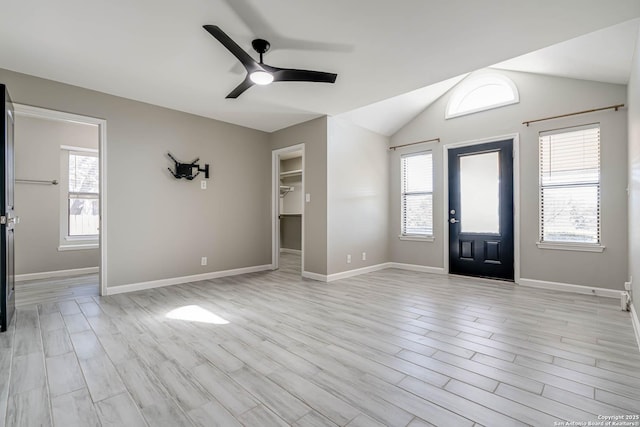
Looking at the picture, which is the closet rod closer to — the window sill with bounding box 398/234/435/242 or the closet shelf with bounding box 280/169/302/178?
the closet shelf with bounding box 280/169/302/178

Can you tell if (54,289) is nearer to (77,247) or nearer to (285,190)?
(77,247)

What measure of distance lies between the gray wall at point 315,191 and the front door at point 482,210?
7.60ft

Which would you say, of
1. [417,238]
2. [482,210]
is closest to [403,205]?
[417,238]

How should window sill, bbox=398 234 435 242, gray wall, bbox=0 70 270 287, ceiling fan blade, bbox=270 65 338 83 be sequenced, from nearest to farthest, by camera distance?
ceiling fan blade, bbox=270 65 338 83 < gray wall, bbox=0 70 270 287 < window sill, bbox=398 234 435 242

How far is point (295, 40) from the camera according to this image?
105 inches

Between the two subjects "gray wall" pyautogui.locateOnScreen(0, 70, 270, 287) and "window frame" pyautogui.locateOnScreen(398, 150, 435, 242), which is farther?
"window frame" pyautogui.locateOnScreen(398, 150, 435, 242)

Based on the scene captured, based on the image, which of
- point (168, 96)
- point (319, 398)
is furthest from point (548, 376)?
point (168, 96)

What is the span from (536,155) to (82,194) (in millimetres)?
7521

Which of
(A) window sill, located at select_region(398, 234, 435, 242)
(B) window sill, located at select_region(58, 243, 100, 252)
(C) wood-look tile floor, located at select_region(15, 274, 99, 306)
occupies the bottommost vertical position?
(C) wood-look tile floor, located at select_region(15, 274, 99, 306)

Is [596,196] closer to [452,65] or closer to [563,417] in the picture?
[452,65]

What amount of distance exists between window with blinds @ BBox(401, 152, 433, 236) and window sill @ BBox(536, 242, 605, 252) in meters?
1.70

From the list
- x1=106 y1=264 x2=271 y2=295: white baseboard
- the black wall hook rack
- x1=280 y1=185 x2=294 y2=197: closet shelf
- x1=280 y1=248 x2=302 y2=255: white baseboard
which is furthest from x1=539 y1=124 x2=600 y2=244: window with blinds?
x1=280 y1=185 x2=294 y2=197: closet shelf

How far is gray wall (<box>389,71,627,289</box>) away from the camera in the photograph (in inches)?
146

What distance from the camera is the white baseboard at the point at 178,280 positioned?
389 centimetres
